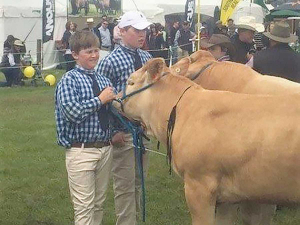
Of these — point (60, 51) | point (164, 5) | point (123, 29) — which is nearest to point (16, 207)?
point (123, 29)

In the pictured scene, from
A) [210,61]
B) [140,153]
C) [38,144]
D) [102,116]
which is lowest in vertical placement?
[38,144]

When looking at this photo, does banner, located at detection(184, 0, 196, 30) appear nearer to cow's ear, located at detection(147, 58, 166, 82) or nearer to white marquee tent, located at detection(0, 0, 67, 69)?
white marquee tent, located at detection(0, 0, 67, 69)

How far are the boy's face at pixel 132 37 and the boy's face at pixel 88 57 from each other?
676 mm

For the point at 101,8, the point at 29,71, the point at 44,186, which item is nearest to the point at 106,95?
the point at 44,186

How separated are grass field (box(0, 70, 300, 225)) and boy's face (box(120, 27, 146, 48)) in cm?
197

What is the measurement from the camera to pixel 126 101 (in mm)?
4441

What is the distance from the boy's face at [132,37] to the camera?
16.7 ft

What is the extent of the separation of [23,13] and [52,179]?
52.4 ft

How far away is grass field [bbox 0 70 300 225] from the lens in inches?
247

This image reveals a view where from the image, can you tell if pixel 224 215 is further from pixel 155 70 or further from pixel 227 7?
pixel 227 7

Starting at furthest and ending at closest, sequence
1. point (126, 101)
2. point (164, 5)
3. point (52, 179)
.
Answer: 1. point (164, 5)
2. point (52, 179)
3. point (126, 101)

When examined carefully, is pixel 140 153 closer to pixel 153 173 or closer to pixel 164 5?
pixel 153 173

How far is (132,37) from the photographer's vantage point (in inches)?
201

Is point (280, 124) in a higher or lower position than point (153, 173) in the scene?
higher
